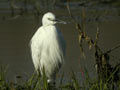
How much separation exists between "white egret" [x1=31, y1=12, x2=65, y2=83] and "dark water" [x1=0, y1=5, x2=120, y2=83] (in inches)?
9.8

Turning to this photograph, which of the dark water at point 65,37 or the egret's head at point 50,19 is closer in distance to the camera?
the egret's head at point 50,19

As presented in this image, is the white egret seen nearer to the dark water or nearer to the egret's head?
the egret's head

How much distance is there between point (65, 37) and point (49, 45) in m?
2.72

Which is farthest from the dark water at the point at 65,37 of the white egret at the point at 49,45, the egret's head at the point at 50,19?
the egret's head at the point at 50,19

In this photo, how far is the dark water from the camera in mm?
6234

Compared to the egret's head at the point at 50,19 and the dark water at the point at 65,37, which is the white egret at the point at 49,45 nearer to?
the egret's head at the point at 50,19

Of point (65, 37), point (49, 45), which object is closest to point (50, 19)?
point (49, 45)

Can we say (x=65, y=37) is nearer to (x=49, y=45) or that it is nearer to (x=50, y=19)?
(x=49, y=45)

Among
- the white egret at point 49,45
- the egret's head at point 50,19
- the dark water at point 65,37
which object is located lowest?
the dark water at point 65,37

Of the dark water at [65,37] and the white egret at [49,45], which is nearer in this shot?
the white egret at [49,45]

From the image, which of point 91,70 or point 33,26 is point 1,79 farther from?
point 33,26

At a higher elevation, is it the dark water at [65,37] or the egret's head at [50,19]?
the egret's head at [50,19]

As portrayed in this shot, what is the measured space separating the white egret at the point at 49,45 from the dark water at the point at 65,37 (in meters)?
0.25

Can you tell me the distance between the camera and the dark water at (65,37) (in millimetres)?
6234
